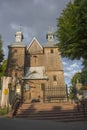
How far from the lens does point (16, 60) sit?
151ft

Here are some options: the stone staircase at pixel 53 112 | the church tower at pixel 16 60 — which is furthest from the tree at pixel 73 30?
the church tower at pixel 16 60

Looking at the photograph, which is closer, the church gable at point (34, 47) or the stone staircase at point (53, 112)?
the stone staircase at point (53, 112)

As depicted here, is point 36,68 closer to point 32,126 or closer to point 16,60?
point 16,60

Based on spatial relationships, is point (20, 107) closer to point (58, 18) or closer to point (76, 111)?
point (76, 111)

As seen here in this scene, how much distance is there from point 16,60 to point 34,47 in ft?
22.6

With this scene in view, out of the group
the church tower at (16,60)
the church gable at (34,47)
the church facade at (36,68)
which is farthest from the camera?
the church gable at (34,47)

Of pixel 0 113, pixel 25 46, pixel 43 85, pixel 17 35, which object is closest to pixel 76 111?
pixel 0 113

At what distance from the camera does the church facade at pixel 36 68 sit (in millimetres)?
42562

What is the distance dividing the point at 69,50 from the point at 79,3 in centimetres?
452

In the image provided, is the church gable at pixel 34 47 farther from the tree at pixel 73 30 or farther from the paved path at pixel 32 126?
the paved path at pixel 32 126

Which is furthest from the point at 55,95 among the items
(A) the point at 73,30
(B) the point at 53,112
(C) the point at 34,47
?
(B) the point at 53,112

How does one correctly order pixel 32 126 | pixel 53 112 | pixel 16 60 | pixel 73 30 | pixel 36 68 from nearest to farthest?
pixel 32 126 → pixel 53 112 → pixel 73 30 → pixel 16 60 → pixel 36 68

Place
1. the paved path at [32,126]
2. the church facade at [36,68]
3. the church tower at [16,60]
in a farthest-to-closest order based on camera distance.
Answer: the church tower at [16,60] < the church facade at [36,68] < the paved path at [32,126]

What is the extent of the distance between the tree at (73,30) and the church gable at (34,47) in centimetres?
2718
